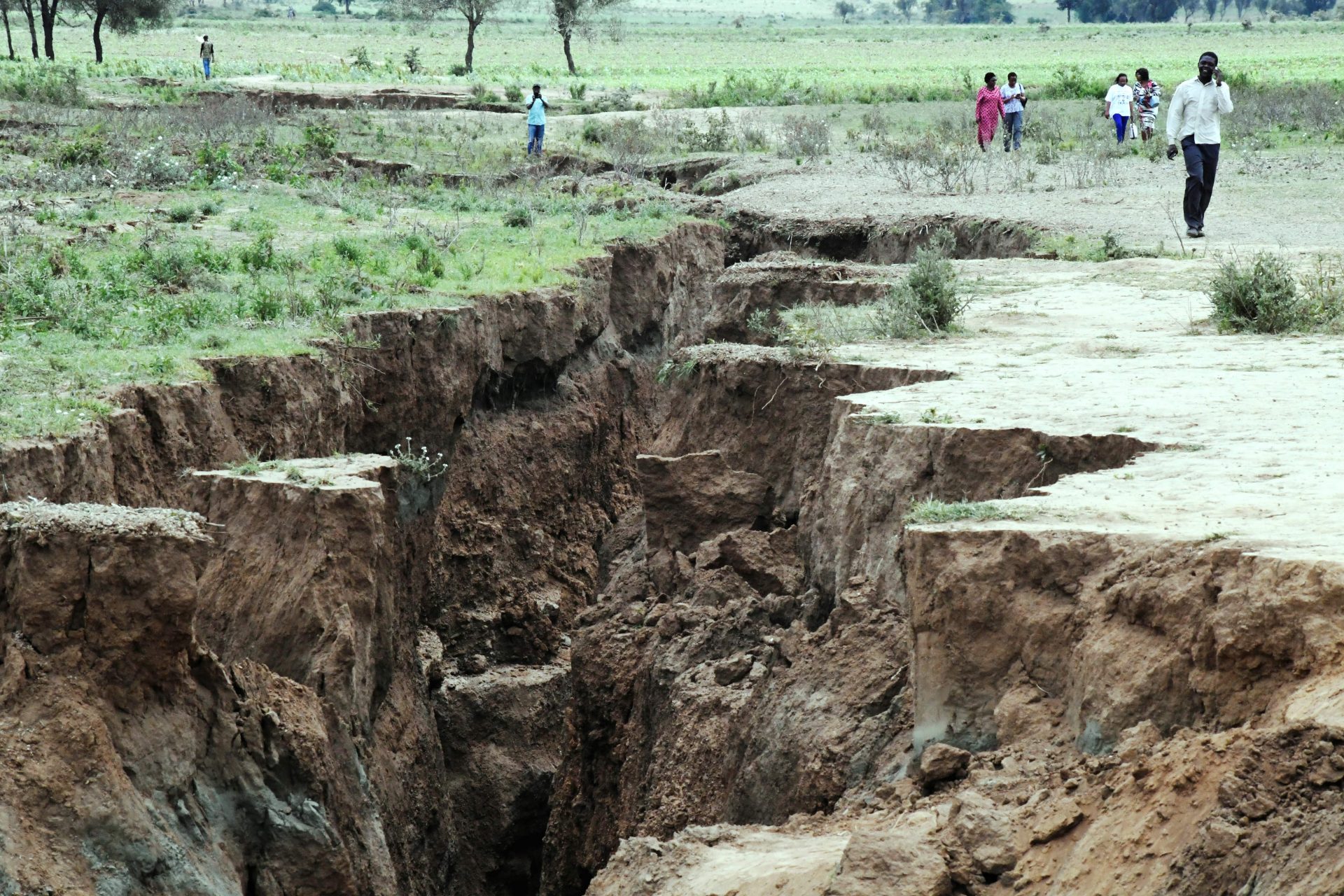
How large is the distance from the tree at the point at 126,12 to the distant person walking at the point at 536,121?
81.9 feet

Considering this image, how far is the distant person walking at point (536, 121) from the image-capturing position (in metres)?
28.5

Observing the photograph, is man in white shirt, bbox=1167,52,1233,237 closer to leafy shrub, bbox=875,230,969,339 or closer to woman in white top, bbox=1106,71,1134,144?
leafy shrub, bbox=875,230,969,339

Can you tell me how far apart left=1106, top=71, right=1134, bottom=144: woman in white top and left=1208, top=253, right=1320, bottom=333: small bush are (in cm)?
1698

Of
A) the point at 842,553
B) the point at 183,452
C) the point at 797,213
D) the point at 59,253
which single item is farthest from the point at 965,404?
the point at 797,213

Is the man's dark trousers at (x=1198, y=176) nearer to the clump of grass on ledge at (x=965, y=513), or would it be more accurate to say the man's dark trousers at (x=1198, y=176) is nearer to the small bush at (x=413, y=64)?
the clump of grass on ledge at (x=965, y=513)

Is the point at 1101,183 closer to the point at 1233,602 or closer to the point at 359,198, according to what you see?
the point at 359,198

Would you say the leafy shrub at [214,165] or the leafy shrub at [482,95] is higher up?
the leafy shrub at [482,95]

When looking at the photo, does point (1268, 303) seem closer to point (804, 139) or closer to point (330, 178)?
point (330, 178)

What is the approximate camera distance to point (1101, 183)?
22406mm

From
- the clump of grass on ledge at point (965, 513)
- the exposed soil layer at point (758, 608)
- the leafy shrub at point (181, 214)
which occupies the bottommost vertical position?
the exposed soil layer at point (758, 608)

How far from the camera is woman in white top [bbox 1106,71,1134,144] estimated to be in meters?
A: 28.5

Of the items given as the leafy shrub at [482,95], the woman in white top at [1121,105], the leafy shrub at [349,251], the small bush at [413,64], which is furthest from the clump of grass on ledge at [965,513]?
the small bush at [413,64]

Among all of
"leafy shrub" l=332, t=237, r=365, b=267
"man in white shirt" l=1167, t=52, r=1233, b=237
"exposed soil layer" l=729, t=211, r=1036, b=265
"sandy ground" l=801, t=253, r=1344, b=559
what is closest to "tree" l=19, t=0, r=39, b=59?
"exposed soil layer" l=729, t=211, r=1036, b=265

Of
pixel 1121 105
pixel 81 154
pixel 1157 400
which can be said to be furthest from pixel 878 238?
pixel 1121 105
